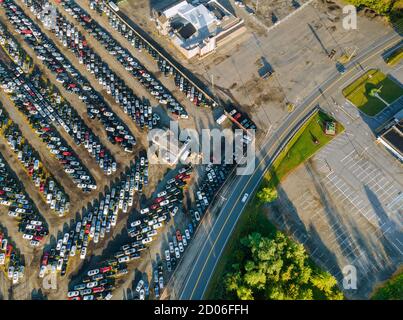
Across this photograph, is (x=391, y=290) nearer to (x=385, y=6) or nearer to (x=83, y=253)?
(x=83, y=253)

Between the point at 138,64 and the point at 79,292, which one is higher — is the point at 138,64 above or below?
above

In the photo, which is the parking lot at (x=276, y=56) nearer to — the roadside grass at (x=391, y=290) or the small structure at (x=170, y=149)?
the small structure at (x=170, y=149)

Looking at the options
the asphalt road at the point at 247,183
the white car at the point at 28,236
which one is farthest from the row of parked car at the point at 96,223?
the asphalt road at the point at 247,183

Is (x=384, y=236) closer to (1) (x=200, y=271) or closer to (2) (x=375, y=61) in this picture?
(1) (x=200, y=271)

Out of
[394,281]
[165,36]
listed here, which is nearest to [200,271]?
[394,281]

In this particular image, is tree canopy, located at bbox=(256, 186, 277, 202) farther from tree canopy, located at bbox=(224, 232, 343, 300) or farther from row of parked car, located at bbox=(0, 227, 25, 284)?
row of parked car, located at bbox=(0, 227, 25, 284)

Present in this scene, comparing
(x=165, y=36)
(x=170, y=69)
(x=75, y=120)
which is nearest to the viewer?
(x=75, y=120)

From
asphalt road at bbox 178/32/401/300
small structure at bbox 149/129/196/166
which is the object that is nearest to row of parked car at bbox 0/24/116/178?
small structure at bbox 149/129/196/166
